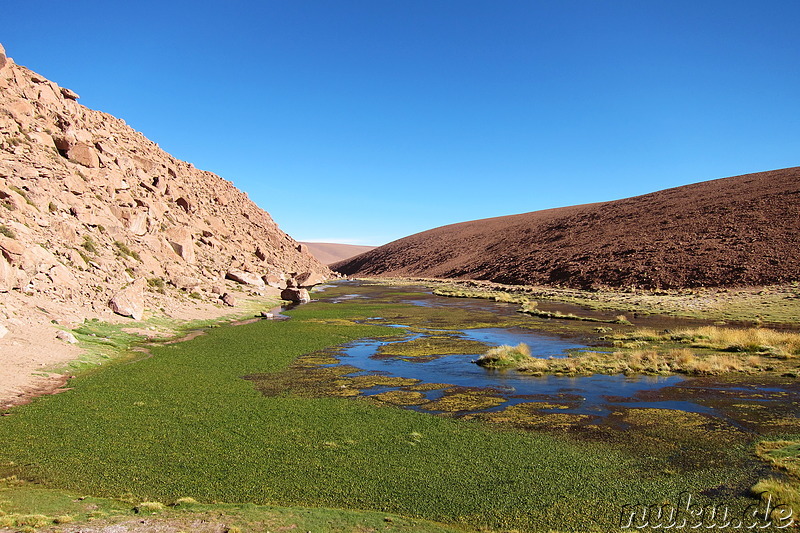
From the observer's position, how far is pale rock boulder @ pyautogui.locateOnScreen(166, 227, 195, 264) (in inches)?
1603

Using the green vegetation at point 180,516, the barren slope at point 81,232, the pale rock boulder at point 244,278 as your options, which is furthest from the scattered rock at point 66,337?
the pale rock boulder at point 244,278

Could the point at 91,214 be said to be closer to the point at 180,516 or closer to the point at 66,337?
the point at 66,337

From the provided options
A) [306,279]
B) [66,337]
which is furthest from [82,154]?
[306,279]

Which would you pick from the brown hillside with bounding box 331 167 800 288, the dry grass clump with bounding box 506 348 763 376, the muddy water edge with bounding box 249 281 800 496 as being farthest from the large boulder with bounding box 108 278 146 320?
the brown hillside with bounding box 331 167 800 288

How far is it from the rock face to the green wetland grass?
38.5 ft

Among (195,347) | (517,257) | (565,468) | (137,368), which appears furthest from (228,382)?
(517,257)

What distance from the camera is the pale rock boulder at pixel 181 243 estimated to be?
40.7 meters

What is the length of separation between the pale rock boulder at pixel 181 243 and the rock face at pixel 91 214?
9 centimetres

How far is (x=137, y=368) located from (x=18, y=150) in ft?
76.4

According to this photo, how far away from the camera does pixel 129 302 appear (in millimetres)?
24969

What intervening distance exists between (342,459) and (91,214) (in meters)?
30.2

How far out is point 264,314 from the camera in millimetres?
33875

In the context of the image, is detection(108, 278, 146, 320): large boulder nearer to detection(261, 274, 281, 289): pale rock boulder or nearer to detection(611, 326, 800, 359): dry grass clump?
detection(611, 326, 800, 359): dry grass clump

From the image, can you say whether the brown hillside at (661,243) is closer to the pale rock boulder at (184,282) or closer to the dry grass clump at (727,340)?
the dry grass clump at (727,340)
